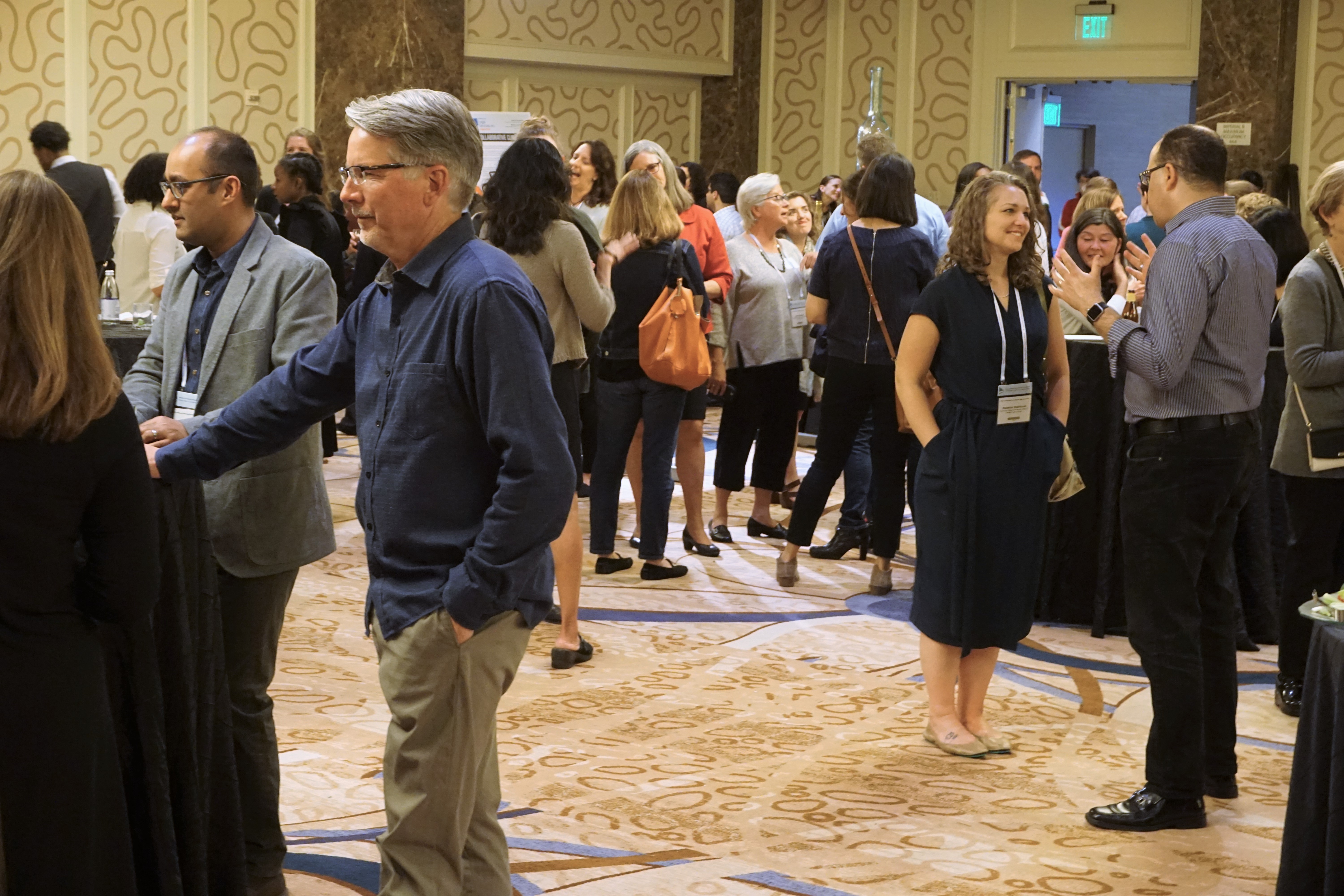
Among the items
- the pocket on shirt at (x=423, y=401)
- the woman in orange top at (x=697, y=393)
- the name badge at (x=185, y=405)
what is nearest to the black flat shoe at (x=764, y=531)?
the woman in orange top at (x=697, y=393)

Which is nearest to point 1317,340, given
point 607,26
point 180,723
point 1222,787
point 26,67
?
point 1222,787

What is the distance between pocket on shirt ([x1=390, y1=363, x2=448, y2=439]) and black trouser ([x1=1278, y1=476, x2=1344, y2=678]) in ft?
10.4

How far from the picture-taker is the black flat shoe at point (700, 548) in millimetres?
6621

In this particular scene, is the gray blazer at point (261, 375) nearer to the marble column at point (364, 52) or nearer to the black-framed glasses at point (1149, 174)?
the black-framed glasses at point (1149, 174)

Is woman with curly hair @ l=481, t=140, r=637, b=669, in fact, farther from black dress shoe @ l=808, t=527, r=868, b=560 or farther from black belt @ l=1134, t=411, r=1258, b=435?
black dress shoe @ l=808, t=527, r=868, b=560

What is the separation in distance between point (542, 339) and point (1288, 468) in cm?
298

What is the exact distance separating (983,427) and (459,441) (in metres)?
2.12

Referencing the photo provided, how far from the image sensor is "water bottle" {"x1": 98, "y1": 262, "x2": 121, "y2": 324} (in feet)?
20.5

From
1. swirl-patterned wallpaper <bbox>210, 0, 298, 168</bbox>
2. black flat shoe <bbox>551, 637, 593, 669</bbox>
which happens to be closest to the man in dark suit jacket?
swirl-patterned wallpaper <bbox>210, 0, 298, 168</bbox>

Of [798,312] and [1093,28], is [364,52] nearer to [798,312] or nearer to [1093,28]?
[798,312]

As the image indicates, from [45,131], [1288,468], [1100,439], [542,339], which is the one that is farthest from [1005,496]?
[45,131]

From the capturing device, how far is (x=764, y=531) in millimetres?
7066

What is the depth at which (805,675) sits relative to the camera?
4996mm

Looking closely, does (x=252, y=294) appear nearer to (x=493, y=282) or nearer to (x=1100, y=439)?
(x=493, y=282)
